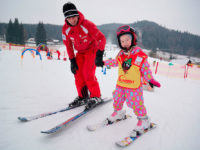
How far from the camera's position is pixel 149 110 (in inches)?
99.5

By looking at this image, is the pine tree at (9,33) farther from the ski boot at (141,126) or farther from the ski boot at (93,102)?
the ski boot at (141,126)

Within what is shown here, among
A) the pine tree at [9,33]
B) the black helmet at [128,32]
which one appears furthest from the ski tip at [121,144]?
the pine tree at [9,33]

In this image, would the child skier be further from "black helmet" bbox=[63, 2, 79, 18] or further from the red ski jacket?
"black helmet" bbox=[63, 2, 79, 18]

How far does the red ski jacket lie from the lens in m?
2.13

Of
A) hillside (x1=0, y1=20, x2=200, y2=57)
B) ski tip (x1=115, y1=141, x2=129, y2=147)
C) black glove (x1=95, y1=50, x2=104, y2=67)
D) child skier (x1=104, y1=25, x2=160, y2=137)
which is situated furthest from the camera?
hillside (x1=0, y1=20, x2=200, y2=57)

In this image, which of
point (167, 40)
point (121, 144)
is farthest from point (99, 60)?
point (167, 40)

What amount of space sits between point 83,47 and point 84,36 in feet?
0.73

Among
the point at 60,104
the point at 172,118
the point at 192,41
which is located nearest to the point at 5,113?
the point at 60,104

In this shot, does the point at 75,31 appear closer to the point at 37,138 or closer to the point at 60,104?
the point at 60,104

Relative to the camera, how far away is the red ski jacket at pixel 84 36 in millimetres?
2133

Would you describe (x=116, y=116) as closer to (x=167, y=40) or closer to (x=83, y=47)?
(x=83, y=47)

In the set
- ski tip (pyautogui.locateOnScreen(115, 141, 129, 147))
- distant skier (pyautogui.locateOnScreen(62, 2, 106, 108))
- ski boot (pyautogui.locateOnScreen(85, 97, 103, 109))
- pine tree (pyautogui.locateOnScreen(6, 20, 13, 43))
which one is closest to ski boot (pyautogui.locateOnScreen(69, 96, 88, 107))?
distant skier (pyautogui.locateOnScreen(62, 2, 106, 108))

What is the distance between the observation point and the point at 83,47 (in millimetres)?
2330

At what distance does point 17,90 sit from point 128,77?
292 centimetres
